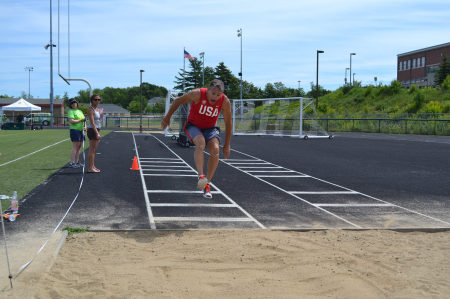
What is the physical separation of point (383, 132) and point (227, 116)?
111 feet

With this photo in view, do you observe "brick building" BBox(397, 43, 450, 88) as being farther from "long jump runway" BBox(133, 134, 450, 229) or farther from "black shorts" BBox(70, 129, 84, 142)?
"black shorts" BBox(70, 129, 84, 142)

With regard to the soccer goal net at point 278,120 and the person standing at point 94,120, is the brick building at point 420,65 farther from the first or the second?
the person standing at point 94,120

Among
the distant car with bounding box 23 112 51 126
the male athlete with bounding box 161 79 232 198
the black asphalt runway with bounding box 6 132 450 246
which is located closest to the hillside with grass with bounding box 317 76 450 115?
the black asphalt runway with bounding box 6 132 450 246

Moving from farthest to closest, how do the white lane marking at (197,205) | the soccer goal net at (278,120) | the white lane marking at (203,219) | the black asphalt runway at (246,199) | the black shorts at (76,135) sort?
the soccer goal net at (278,120) < the black shorts at (76,135) < the white lane marking at (197,205) < the white lane marking at (203,219) < the black asphalt runway at (246,199)

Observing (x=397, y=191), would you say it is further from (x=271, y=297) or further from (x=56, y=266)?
(x=56, y=266)

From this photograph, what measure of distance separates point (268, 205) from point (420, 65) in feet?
237

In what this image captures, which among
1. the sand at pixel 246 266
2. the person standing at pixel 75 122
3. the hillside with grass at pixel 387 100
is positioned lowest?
the sand at pixel 246 266

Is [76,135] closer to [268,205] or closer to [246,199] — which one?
[246,199]

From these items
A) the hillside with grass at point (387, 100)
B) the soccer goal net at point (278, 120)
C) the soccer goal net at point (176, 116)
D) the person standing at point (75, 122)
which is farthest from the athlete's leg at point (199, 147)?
the hillside with grass at point (387, 100)

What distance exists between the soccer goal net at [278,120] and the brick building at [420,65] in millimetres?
38814

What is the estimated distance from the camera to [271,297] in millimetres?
3760

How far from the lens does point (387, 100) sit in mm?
55969

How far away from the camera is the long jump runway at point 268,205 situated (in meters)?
6.49

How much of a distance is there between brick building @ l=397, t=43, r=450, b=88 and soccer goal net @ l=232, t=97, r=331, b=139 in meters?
38.8
